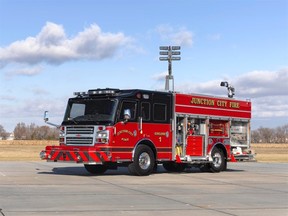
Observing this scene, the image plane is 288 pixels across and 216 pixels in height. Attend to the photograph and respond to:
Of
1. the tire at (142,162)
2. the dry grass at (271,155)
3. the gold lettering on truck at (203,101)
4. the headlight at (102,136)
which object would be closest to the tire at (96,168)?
the tire at (142,162)

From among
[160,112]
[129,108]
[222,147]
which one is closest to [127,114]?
[129,108]

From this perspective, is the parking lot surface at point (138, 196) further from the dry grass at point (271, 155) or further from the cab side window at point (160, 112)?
the dry grass at point (271, 155)

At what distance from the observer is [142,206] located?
977 cm

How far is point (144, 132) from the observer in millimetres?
16828

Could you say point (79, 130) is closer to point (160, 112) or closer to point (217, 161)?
point (160, 112)

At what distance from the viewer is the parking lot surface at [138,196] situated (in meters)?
9.24

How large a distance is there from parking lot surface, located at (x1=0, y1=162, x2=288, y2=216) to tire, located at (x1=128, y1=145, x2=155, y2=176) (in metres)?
0.40

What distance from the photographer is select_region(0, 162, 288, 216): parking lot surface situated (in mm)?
9242

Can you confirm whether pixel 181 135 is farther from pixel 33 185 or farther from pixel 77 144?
pixel 33 185

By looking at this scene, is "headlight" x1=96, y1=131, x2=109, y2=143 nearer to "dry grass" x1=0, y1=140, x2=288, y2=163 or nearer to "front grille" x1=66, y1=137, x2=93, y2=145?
"front grille" x1=66, y1=137, x2=93, y2=145

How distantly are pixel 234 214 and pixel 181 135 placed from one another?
373 inches

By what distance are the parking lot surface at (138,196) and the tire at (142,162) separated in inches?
15.7

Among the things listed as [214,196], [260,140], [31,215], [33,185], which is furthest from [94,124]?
[260,140]

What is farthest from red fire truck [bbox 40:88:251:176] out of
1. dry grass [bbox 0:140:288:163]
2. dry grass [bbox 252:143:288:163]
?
dry grass [bbox 252:143:288:163]
